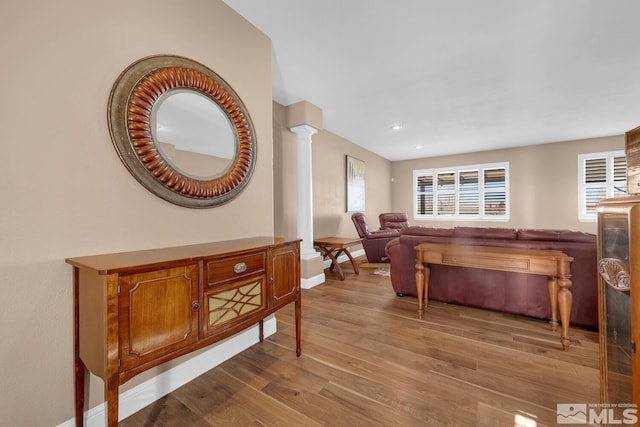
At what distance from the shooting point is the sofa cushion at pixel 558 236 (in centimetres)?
226

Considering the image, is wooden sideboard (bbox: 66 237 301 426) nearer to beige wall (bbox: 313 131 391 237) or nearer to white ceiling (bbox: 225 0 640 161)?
white ceiling (bbox: 225 0 640 161)

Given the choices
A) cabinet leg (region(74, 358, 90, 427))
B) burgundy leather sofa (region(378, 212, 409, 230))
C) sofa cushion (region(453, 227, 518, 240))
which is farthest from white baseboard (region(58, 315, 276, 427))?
burgundy leather sofa (region(378, 212, 409, 230))

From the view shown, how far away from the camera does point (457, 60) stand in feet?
8.66

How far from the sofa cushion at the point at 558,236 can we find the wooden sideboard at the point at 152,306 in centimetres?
243

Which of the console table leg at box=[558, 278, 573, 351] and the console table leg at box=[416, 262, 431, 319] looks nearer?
the console table leg at box=[558, 278, 573, 351]

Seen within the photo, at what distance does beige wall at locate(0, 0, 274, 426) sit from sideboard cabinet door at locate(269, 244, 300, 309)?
696 millimetres

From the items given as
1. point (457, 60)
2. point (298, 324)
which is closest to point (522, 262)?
point (298, 324)

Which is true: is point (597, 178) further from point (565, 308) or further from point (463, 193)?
point (565, 308)

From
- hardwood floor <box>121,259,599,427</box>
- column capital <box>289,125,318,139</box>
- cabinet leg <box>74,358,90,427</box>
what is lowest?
hardwood floor <box>121,259,599,427</box>

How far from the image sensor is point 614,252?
3.01ft

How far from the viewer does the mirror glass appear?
1554 millimetres

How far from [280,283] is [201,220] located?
69 cm

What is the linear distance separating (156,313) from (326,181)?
395cm

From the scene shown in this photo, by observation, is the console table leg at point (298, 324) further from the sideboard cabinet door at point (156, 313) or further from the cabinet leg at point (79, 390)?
the cabinet leg at point (79, 390)
